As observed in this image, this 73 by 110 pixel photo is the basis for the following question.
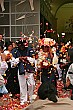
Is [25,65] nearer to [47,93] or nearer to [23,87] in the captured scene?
[23,87]

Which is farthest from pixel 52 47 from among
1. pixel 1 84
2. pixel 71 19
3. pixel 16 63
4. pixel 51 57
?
pixel 71 19

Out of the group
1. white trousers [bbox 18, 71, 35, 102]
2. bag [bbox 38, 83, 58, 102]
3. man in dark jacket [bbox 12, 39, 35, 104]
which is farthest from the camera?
white trousers [bbox 18, 71, 35, 102]

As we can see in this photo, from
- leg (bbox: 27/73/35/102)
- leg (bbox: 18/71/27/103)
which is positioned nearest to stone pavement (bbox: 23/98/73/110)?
leg (bbox: 27/73/35/102)

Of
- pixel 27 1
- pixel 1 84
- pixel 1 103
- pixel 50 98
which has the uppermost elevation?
pixel 27 1

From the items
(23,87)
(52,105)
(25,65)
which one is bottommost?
(23,87)

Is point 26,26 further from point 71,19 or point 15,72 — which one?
point 71,19

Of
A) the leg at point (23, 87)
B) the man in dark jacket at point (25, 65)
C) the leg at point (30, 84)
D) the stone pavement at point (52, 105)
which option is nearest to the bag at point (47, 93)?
the stone pavement at point (52, 105)

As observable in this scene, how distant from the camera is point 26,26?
16.3 meters

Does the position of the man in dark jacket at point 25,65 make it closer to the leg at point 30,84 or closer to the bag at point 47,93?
the leg at point 30,84

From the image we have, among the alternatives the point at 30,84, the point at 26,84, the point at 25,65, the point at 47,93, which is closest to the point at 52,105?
the point at 47,93

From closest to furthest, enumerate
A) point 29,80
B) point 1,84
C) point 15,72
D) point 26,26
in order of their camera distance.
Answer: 1. point 1,84
2. point 29,80
3. point 15,72
4. point 26,26

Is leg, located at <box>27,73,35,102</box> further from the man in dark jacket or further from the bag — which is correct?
the bag

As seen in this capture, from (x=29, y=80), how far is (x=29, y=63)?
42 centimetres

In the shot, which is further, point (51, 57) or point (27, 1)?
point (27, 1)
